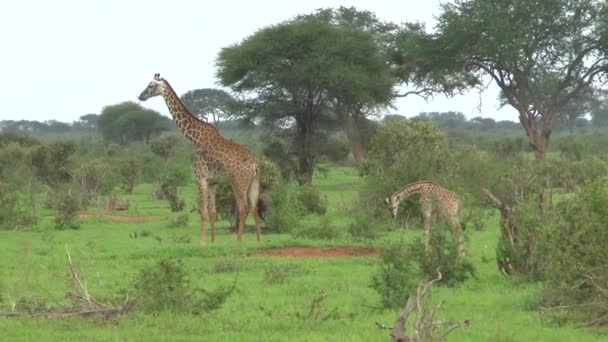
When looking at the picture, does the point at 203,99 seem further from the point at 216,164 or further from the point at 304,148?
the point at 216,164

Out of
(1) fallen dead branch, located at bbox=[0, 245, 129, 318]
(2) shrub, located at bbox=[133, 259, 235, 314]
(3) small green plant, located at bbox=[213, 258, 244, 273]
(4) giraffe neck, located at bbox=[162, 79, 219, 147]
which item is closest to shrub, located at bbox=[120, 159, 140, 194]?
(4) giraffe neck, located at bbox=[162, 79, 219, 147]

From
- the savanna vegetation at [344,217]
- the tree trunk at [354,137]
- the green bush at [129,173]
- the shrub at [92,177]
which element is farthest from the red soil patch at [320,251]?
the tree trunk at [354,137]

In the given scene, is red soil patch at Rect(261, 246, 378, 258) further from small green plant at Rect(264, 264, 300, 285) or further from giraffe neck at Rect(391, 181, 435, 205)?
small green plant at Rect(264, 264, 300, 285)

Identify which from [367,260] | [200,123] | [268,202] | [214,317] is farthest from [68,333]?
[268,202]

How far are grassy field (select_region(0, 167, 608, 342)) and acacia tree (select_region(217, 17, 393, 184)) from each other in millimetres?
14337

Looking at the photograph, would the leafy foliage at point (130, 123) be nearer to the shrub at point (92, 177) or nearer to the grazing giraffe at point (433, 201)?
the shrub at point (92, 177)

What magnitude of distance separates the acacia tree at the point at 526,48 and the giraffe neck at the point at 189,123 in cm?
1798

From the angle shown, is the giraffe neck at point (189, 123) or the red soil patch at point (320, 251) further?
the giraffe neck at point (189, 123)

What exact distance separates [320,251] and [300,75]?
57.4 feet

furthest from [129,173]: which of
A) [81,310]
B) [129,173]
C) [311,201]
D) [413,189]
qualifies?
[81,310]

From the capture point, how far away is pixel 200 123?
17.2 meters

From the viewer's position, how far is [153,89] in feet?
56.0

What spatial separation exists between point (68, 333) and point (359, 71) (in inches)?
1022

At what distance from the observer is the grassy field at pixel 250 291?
852 centimetres
